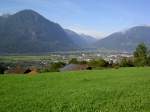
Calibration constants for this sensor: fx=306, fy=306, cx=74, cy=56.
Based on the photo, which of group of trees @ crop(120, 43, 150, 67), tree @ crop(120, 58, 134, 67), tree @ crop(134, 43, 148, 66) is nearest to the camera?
tree @ crop(120, 58, 134, 67)

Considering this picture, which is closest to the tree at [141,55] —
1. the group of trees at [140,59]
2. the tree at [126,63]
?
the group of trees at [140,59]

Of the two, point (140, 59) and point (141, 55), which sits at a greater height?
point (141, 55)

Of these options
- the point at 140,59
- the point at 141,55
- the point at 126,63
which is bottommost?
the point at 126,63

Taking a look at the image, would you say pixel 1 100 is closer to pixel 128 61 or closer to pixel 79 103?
pixel 79 103

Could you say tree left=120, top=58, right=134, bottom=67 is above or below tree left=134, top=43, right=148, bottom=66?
below

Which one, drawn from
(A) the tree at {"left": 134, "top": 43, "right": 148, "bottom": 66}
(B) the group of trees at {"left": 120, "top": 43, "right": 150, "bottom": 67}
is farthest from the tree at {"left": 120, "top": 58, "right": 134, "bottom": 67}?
(A) the tree at {"left": 134, "top": 43, "right": 148, "bottom": 66}

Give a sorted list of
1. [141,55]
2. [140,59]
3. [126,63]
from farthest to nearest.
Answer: [141,55] → [140,59] → [126,63]

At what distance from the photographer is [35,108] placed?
58.1ft

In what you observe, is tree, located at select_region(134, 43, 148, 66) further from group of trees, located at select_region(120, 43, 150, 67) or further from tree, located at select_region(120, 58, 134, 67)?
tree, located at select_region(120, 58, 134, 67)

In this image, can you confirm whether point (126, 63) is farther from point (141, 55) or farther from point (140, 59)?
point (141, 55)

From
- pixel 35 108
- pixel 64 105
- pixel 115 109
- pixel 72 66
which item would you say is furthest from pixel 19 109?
pixel 72 66

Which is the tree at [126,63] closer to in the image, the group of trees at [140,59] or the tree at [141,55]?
the group of trees at [140,59]

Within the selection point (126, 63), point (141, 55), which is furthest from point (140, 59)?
point (126, 63)

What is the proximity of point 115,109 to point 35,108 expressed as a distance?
459 centimetres
